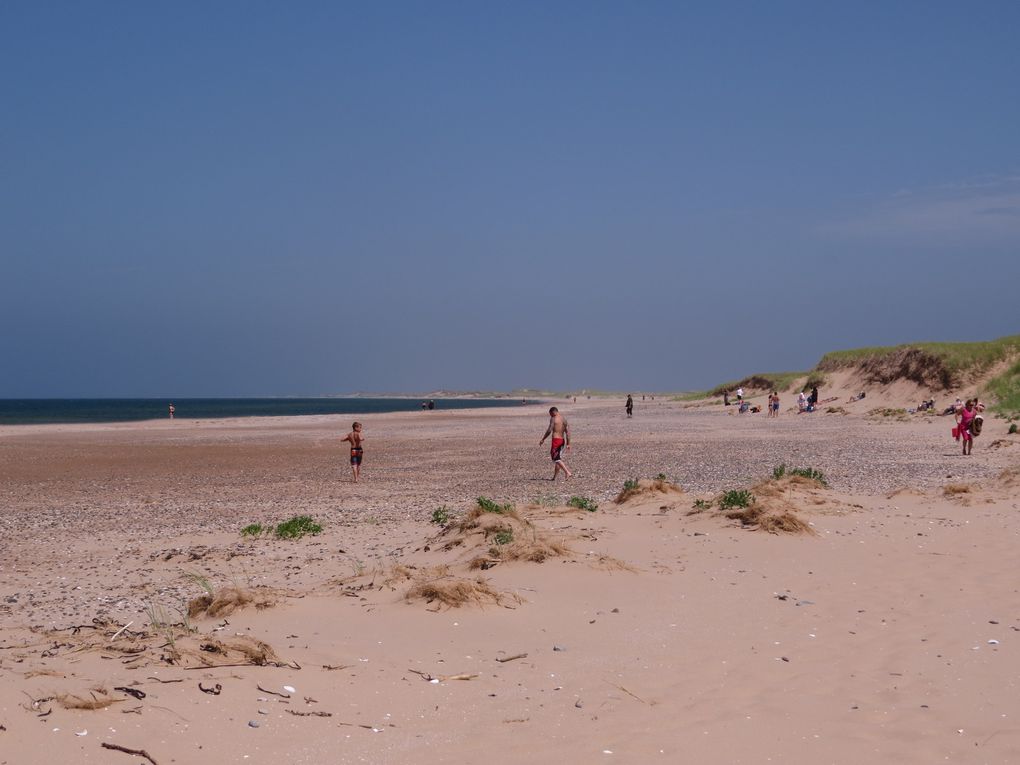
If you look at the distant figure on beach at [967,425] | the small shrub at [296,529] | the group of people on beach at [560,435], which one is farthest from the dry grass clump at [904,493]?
the distant figure on beach at [967,425]

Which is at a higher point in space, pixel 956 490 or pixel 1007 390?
pixel 1007 390

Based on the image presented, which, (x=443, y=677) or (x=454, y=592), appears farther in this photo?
(x=454, y=592)

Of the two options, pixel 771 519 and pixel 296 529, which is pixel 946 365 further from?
pixel 296 529

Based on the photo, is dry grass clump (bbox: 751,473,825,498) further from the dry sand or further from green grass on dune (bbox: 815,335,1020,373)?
green grass on dune (bbox: 815,335,1020,373)

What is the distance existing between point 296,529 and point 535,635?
6.56 meters

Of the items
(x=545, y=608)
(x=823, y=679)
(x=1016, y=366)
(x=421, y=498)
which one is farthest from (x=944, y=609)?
(x=1016, y=366)

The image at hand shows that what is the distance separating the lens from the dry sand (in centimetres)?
511

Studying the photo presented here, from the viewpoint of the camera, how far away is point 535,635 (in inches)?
294

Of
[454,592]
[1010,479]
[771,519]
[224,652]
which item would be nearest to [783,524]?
[771,519]

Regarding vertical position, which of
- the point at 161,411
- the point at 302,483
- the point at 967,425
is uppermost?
the point at 967,425

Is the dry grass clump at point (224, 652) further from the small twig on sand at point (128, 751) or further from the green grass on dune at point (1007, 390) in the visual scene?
the green grass on dune at point (1007, 390)

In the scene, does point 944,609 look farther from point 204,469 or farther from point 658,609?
point 204,469

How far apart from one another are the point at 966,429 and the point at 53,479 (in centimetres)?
2572

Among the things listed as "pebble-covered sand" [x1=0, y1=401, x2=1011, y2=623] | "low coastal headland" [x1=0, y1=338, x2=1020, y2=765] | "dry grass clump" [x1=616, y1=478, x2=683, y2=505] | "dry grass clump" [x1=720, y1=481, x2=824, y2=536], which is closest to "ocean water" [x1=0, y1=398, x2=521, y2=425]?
"pebble-covered sand" [x1=0, y1=401, x2=1011, y2=623]
